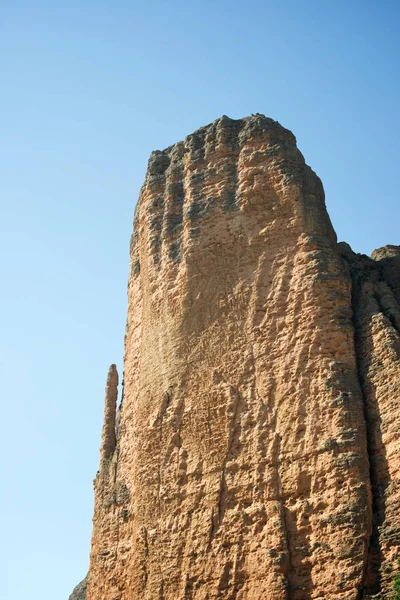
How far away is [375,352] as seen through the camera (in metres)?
20.7

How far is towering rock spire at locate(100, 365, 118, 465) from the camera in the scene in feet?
84.7

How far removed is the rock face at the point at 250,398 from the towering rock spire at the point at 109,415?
2.7 inches

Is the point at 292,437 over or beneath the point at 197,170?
beneath

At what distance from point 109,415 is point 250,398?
6648mm

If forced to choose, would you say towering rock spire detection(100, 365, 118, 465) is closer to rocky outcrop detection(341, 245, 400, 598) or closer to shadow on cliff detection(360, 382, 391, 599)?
rocky outcrop detection(341, 245, 400, 598)

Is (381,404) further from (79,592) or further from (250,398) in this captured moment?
(79,592)

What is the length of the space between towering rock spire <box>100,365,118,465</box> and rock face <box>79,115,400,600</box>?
7 centimetres

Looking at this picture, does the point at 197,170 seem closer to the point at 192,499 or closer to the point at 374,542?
the point at 192,499

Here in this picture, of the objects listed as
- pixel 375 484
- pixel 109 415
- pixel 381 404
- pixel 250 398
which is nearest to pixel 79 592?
pixel 109 415

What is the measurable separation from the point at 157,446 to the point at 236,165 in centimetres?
773

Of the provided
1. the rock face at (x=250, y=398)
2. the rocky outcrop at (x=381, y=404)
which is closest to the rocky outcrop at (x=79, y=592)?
the rock face at (x=250, y=398)

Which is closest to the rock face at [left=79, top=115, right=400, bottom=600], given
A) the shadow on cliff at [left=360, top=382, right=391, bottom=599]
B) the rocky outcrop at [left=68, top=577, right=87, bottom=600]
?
the shadow on cliff at [left=360, top=382, right=391, bottom=599]

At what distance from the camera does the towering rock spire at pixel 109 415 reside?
2583 cm

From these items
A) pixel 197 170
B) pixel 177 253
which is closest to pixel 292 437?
pixel 177 253
